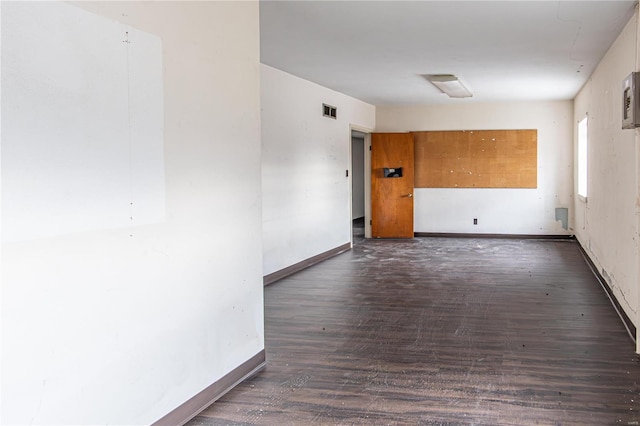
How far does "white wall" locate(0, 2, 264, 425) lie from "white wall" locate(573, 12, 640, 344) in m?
2.78

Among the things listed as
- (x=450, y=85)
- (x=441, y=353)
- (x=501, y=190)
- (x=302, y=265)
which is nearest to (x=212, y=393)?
(x=441, y=353)

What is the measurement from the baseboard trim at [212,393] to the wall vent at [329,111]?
493cm

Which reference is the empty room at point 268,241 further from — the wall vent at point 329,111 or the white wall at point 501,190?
the white wall at point 501,190

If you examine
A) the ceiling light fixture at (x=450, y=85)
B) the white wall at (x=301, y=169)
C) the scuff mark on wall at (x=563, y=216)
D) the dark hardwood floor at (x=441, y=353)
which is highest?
the ceiling light fixture at (x=450, y=85)

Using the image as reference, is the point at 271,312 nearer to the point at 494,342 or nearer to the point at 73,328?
the point at 494,342

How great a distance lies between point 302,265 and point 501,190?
15.5 ft

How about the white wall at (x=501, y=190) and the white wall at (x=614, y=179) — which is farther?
the white wall at (x=501, y=190)

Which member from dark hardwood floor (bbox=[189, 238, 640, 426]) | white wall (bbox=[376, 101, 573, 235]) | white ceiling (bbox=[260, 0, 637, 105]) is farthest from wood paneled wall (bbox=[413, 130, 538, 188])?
dark hardwood floor (bbox=[189, 238, 640, 426])

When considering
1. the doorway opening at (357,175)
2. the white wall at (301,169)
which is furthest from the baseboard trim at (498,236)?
the doorway opening at (357,175)

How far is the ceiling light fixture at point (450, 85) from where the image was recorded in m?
7.30

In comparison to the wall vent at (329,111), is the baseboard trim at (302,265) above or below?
below

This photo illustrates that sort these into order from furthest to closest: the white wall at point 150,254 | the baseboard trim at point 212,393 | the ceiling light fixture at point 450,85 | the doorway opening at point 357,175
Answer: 1. the doorway opening at point 357,175
2. the ceiling light fixture at point 450,85
3. the baseboard trim at point 212,393
4. the white wall at point 150,254

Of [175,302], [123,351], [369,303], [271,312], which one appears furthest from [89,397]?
[369,303]

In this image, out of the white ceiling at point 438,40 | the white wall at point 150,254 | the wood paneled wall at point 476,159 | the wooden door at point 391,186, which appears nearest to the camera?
the white wall at point 150,254
